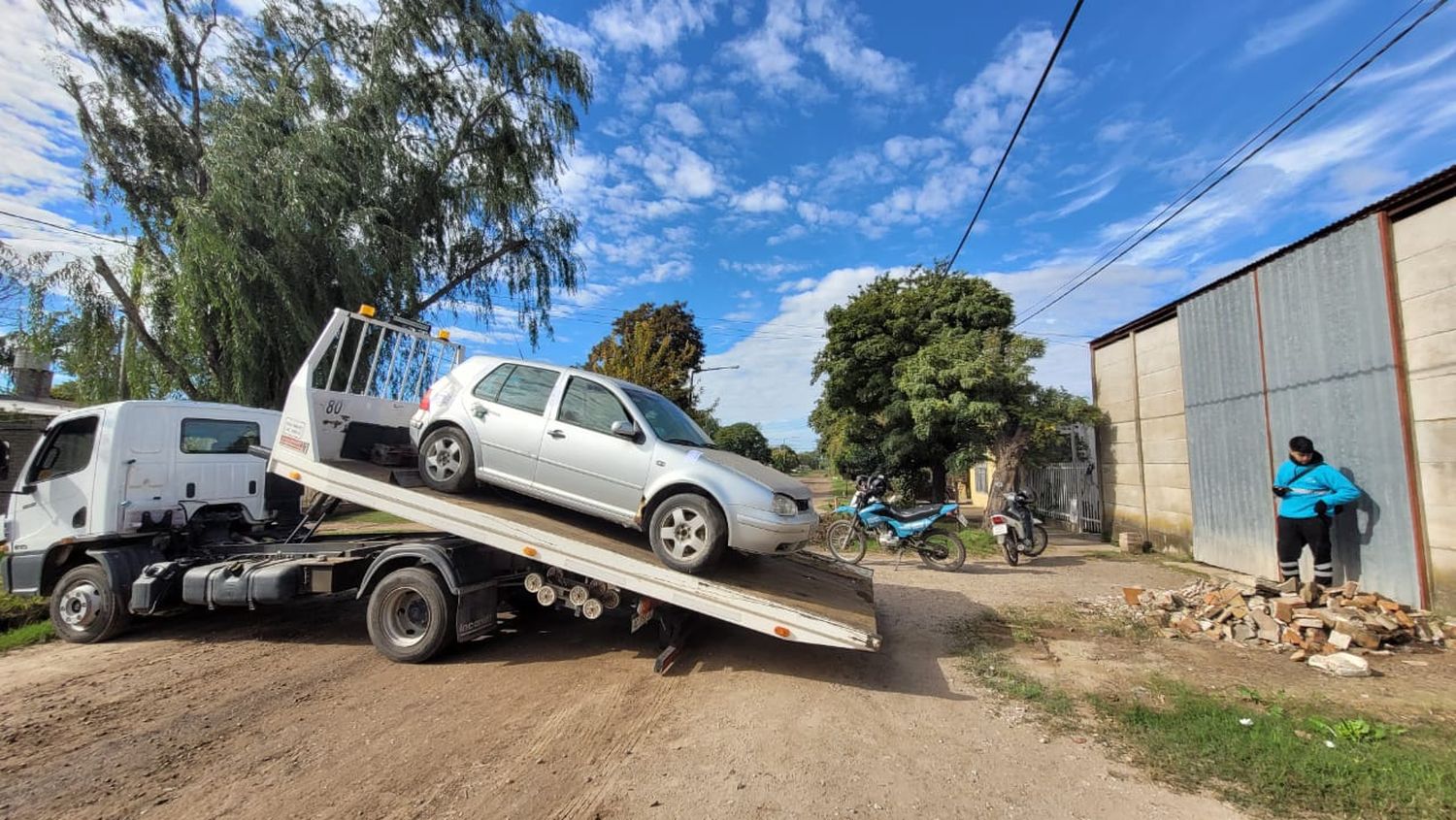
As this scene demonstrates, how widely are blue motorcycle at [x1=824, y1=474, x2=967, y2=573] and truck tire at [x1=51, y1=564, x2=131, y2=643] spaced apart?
8.49 metres

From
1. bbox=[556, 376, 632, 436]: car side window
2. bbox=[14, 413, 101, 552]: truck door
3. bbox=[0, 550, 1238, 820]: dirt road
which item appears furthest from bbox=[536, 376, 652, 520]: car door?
bbox=[14, 413, 101, 552]: truck door

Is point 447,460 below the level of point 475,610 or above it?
above

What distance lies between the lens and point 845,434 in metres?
18.2

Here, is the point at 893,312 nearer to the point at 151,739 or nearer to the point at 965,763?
the point at 965,763

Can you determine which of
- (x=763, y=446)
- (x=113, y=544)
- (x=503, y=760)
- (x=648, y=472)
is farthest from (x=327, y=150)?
(x=763, y=446)

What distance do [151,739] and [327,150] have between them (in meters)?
13.2

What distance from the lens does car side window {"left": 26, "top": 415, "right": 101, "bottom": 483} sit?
20.9 feet

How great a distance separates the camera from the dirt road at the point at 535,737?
324cm

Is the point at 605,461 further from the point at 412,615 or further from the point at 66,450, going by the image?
the point at 66,450

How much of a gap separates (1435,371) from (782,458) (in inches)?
1901

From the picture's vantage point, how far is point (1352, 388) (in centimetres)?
730

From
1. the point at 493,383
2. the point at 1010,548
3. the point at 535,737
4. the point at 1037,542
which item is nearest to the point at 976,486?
the point at 1037,542

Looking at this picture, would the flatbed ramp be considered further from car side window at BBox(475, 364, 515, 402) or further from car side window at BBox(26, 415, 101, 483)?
car side window at BBox(26, 415, 101, 483)

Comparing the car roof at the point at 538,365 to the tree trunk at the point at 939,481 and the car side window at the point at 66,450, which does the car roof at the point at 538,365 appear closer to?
the car side window at the point at 66,450
